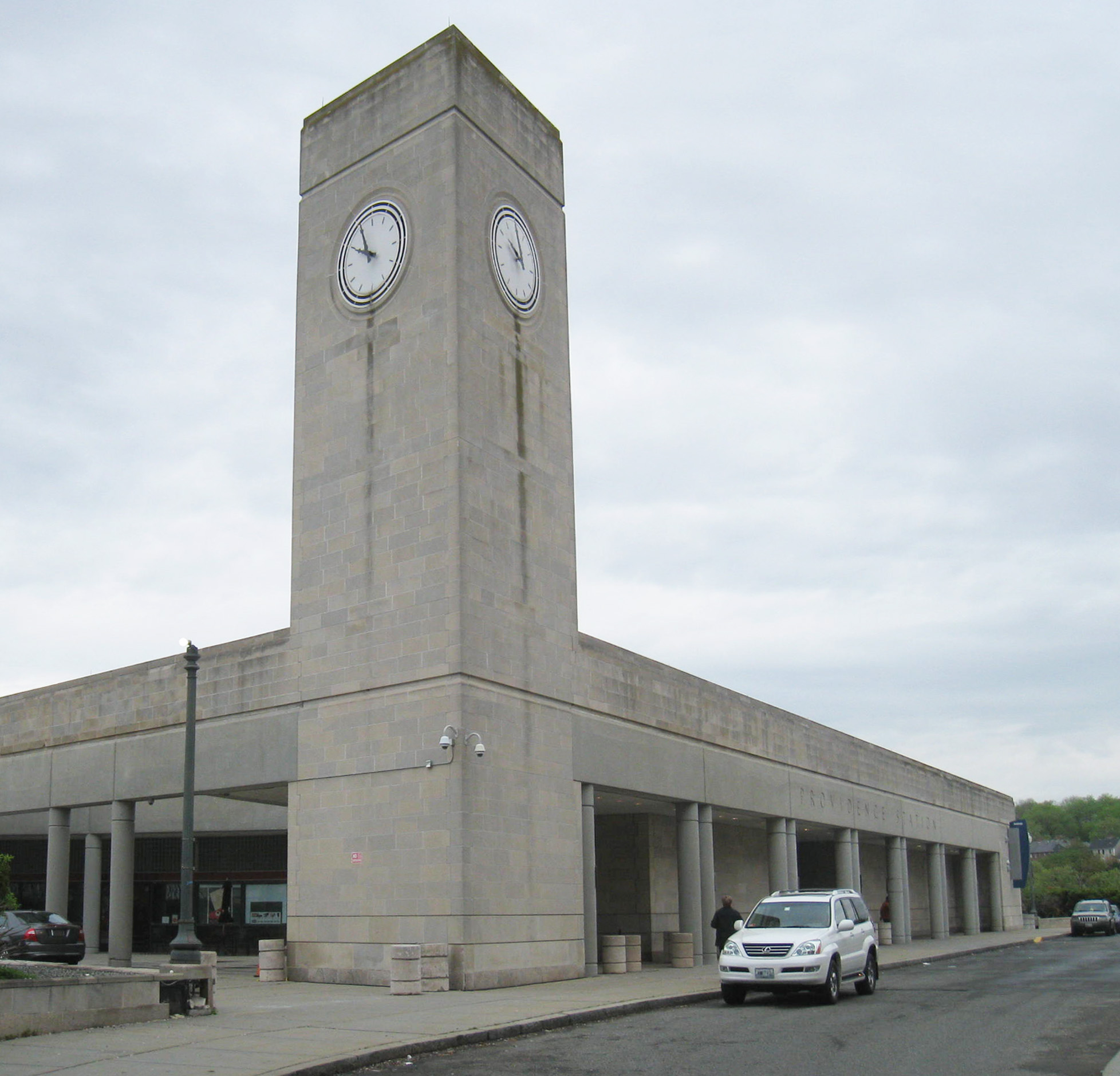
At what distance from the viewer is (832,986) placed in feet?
63.5

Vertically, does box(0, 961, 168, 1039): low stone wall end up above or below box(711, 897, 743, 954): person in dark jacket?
above

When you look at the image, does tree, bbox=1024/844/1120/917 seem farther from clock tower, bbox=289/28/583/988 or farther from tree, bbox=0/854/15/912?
tree, bbox=0/854/15/912

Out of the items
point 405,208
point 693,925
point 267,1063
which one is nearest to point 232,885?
point 693,925

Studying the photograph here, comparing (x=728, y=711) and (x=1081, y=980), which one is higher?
(x=728, y=711)

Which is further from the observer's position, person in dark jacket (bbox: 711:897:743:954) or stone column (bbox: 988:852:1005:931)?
stone column (bbox: 988:852:1005:931)

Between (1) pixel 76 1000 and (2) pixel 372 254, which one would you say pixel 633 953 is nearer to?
(1) pixel 76 1000

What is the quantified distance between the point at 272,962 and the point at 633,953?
826cm

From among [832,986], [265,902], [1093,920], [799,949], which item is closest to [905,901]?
[1093,920]

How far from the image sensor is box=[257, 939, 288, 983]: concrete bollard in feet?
80.2

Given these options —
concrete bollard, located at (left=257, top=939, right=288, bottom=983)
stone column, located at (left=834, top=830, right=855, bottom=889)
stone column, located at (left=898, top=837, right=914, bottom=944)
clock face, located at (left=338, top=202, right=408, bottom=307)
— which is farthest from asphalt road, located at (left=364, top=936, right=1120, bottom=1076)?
stone column, located at (left=898, top=837, right=914, bottom=944)

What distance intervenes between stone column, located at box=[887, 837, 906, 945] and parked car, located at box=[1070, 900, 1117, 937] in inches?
514

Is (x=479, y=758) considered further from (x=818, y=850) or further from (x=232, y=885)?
(x=818, y=850)

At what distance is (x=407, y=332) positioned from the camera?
2595 centimetres

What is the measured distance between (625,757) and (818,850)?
26773 mm
